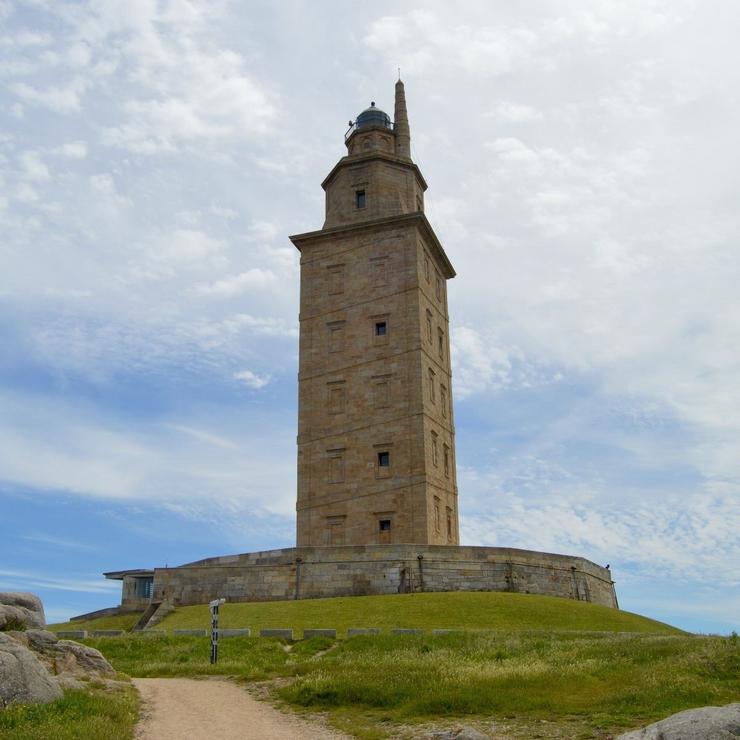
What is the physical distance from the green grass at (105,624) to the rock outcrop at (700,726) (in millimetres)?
27323

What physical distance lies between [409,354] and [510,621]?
62.5 feet

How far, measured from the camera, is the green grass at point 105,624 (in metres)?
33.1

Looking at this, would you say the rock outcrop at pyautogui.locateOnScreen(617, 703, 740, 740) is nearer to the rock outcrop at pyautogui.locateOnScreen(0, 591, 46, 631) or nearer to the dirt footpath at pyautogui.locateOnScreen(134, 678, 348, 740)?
the dirt footpath at pyautogui.locateOnScreen(134, 678, 348, 740)

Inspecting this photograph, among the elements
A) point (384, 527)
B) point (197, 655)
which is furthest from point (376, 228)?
point (197, 655)

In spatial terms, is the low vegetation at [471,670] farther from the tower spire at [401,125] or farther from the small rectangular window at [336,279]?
the tower spire at [401,125]

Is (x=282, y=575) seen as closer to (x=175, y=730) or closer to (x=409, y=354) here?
(x=409, y=354)

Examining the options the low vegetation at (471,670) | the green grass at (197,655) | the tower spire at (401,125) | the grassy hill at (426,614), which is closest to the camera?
the low vegetation at (471,670)

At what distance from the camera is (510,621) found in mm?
28562

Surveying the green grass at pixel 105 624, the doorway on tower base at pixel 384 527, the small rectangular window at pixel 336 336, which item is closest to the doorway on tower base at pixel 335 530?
the doorway on tower base at pixel 384 527

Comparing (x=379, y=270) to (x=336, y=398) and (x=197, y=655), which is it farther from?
(x=197, y=655)

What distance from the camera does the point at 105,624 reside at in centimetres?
3372

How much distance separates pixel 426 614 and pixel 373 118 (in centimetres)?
3404

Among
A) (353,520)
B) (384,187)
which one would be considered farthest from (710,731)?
(384,187)

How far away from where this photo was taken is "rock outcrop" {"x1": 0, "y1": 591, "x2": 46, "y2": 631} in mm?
16203
